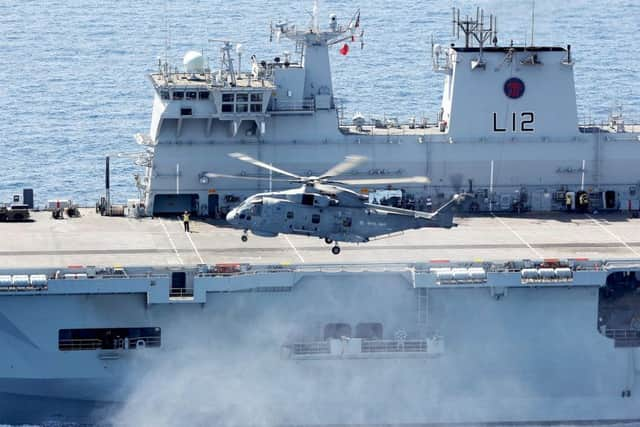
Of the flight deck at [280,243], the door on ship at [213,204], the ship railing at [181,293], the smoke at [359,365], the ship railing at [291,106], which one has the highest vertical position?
the ship railing at [291,106]

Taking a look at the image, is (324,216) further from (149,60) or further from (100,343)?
(149,60)

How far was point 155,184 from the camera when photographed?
5684cm

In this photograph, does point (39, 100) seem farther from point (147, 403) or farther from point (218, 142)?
point (147, 403)

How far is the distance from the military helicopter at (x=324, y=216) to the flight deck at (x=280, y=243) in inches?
54.6

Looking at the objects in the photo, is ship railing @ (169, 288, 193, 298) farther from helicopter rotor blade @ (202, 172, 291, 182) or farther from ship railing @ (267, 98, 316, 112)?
ship railing @ (267, 98, 316, 112)

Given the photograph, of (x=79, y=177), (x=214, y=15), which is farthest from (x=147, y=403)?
(x=214, y=15)

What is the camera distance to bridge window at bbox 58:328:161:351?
50.3 metres

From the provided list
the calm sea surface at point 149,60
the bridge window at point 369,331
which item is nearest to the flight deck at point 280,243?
the bridge window at point 369,331

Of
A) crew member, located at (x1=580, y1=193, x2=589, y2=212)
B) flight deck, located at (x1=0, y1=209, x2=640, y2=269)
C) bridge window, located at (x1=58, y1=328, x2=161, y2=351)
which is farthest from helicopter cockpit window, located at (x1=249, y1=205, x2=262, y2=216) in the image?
crew member, located at (x1=580, y1=193, x2=589, y2=212)

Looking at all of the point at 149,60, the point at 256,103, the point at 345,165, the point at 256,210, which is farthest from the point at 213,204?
the point at 149,60

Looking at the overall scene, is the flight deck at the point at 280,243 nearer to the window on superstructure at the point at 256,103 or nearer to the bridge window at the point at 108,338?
the bridge window at the point at 108,338

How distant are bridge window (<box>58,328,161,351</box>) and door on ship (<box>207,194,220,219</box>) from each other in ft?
24.2

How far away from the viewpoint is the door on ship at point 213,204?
57.0m

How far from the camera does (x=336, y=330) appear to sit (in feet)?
169
